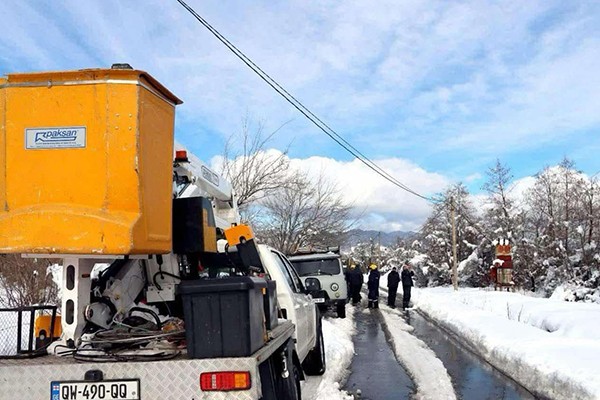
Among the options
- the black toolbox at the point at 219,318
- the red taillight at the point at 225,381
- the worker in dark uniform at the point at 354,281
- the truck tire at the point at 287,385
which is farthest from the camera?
the worker in dark uniform at the point at 354,281

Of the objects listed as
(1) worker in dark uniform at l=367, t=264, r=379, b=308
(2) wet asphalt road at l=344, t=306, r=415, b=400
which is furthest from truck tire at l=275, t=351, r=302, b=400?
(1) worker in dark uniform at l=367, t=264, r=379, b=308

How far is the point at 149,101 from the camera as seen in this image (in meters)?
4.20

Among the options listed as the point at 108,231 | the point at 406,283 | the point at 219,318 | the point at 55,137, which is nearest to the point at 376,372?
the point at 219,318

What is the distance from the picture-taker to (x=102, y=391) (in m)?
3.78

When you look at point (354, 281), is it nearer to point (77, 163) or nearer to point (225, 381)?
point (225, 381)

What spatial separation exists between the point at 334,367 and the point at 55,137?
6.81 metres

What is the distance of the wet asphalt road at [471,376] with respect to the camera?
774 centimetres

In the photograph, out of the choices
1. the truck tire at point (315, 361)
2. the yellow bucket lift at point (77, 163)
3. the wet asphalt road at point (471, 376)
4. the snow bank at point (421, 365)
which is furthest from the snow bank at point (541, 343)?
the yellow bucket lift at point (77, 163)

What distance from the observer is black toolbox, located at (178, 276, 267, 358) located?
151 inches

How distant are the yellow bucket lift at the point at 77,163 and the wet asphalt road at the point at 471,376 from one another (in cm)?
549

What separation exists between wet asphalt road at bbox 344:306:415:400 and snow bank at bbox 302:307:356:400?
0.15 metres

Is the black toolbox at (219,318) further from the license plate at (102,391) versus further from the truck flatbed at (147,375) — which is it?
the license plate at (102,391)

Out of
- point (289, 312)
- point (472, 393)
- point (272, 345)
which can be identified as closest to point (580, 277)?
point (472, 393)

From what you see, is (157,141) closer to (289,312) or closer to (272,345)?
(272,345)
